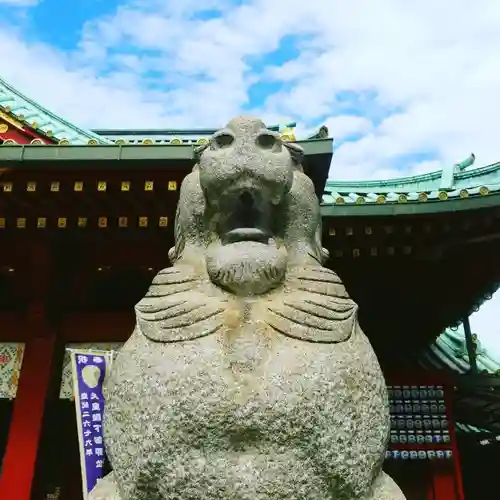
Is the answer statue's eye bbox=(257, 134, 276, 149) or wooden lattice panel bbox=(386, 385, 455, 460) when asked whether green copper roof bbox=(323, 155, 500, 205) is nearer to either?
wooden lattice panel bbox=(386, 385, 455, 460)

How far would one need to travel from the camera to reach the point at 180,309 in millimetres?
1717

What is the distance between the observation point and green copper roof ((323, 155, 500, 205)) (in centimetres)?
458

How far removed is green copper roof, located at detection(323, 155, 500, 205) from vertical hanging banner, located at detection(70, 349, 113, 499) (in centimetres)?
226

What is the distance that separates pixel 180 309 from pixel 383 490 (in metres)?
0.78

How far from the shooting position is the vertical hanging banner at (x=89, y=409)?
14.1 ft

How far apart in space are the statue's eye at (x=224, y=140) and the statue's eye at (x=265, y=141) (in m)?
0.09

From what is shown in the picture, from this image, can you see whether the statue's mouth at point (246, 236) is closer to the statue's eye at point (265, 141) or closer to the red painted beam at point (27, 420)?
the statue's eye at point (265, 141)

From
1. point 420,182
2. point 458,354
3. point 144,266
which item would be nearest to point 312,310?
point 144,266

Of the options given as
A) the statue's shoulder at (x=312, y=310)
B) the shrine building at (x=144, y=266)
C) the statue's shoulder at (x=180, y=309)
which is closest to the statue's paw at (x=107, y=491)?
the statue's shoulder at (x=180, y=309)

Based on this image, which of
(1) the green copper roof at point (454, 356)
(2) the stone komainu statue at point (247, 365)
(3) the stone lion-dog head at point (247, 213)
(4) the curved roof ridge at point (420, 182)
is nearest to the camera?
(2) the stone komainu statue at point (247, 365)

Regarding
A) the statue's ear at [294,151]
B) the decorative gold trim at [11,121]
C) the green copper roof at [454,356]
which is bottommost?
the statue's ear at [294,151]

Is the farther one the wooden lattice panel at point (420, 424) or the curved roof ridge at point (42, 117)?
the curved roof ridge at point (42, 117)

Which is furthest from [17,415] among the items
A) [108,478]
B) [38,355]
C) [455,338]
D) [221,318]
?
[455,338]

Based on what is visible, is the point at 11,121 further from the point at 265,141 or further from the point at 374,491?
the point at 374,491
